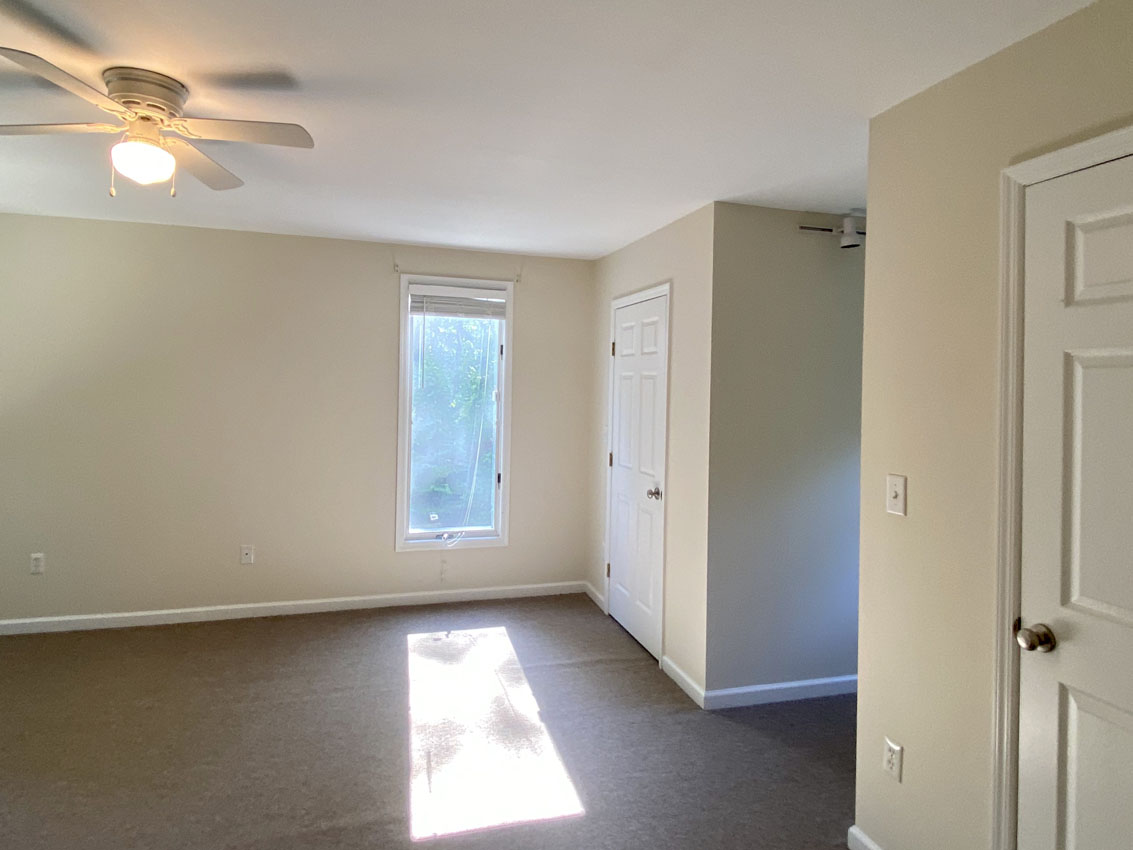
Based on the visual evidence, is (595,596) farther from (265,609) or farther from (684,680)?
(265,609)

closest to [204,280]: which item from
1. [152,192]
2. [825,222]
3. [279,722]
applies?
[152,192]

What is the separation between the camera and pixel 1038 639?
152 centimetres

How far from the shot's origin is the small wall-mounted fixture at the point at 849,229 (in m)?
3.07

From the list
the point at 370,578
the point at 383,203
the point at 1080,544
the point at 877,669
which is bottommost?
the point at 370,578

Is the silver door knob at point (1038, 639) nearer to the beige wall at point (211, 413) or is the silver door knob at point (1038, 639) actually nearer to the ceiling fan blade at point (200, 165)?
the ceiling fan blade at point (200, 165)

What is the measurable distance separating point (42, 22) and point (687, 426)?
280 centimetres

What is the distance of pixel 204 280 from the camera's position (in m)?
3.94

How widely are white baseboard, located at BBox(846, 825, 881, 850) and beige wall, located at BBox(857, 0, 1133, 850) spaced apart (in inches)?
1.6

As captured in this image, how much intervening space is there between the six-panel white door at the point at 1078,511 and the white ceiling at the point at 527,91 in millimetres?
563

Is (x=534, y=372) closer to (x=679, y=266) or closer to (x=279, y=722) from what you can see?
(x=679, y=266)

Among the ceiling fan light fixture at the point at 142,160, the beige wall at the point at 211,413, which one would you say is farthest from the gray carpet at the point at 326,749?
the ceiling fan light fixture at the point at 142,160

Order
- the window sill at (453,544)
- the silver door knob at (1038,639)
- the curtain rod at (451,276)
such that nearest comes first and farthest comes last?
1. the silver door knob at (1038,639)
2. the curtain rod at (451,276)
3. the window sill at (453,544)

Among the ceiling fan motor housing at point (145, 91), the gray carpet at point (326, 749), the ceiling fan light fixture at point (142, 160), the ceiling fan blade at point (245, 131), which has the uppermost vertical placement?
the ceiling fan motor housing at point (145, 91)

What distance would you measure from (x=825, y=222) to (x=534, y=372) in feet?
7.20
